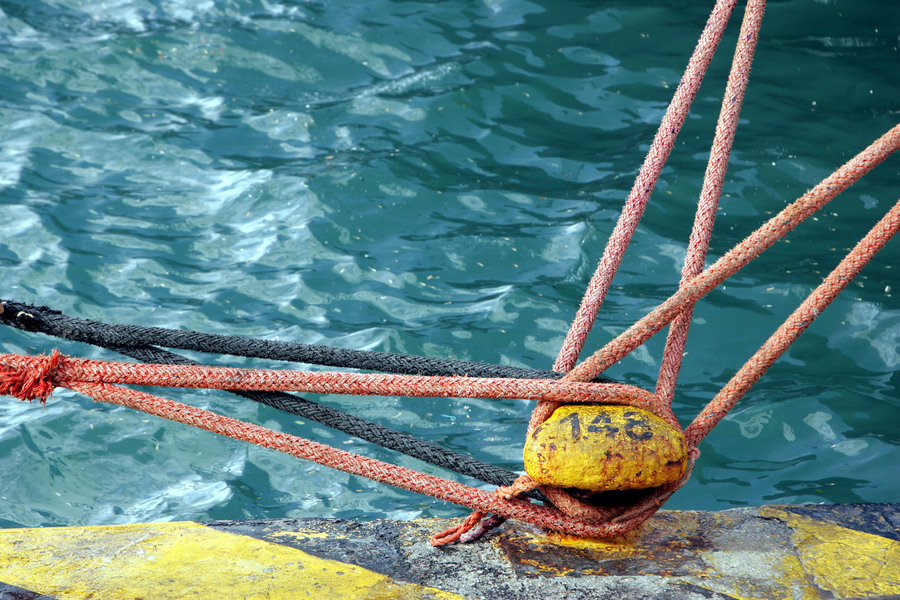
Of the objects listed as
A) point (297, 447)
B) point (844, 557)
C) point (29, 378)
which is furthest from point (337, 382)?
point (844, 557)

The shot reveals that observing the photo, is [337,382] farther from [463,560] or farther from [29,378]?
[29,378]

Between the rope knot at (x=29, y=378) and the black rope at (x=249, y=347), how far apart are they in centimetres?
10

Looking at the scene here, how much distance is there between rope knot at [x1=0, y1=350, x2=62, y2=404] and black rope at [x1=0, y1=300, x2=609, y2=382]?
10cm

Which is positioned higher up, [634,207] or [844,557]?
[634,207]

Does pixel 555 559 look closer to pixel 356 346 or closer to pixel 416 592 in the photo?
pixel 416 592

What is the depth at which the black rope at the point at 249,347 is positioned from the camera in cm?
177

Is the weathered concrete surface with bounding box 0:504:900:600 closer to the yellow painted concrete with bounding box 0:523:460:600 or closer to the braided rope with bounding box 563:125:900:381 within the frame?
the yellow painted concrete with bounding box 0:523:460:600

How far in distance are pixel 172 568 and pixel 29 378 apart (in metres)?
0.51

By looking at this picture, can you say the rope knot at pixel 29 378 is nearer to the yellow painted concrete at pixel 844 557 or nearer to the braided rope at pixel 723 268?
the braided rope at pixel 723 268

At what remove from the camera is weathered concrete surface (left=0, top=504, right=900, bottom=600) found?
5.45 feet

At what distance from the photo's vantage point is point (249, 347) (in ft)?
5.95

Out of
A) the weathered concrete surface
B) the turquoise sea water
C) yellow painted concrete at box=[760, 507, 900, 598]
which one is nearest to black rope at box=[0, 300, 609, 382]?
the weathered concrete surface

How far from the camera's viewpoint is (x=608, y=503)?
1.76 m

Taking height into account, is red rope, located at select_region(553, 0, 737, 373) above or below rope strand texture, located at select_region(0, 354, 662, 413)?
above
